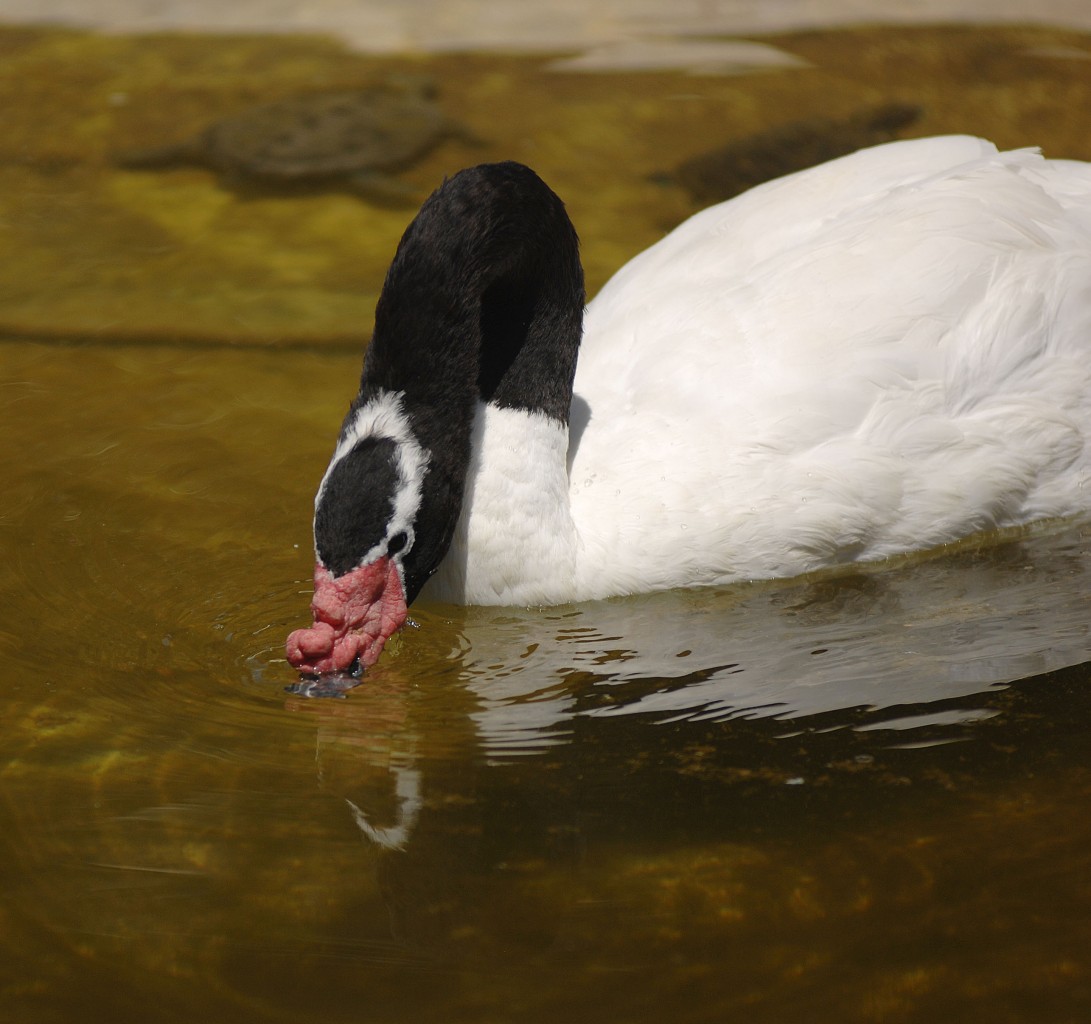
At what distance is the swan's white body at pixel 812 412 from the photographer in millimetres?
4746

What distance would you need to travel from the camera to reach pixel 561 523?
15.6 ft

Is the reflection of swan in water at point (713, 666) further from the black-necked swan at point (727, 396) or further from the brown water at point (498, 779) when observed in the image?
the black-necked swan at point (727, 396)

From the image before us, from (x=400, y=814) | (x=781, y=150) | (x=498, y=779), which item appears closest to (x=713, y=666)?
(x=498, y=779)

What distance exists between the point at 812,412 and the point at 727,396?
26 centimetres

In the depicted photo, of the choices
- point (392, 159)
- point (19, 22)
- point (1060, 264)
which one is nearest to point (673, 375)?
point (1060, 264)

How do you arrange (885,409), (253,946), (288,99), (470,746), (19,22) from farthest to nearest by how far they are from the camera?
1. (19,22)
2. (288,99)
3. (885,409)
4. (470,746)
5. (253,946)

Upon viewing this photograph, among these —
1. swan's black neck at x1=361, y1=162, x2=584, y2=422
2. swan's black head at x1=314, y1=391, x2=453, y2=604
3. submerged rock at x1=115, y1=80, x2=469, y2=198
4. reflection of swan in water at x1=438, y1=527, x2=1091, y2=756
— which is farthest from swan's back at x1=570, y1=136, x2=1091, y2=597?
submerged rock at x1=115, y1=80, x2=469, y2=198

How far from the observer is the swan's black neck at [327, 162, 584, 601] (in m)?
4.33

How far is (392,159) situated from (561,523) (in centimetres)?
411

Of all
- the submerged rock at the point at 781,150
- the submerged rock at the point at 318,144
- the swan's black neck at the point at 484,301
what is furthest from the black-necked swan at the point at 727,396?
the submerged rock at the point at 318,144

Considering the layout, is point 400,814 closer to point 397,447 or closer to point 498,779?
point 498,779

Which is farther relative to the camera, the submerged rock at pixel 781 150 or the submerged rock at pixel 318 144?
the submerged rock at pixel 318 144

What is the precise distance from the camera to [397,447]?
4234 millimetres

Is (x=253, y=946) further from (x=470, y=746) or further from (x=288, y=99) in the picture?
(x=288, y=99)
